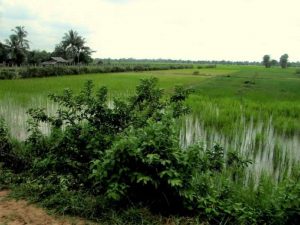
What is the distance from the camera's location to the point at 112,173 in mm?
3188

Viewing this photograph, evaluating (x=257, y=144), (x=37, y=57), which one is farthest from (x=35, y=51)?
(x=257, y=144)

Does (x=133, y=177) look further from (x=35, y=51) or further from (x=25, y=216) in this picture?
(x=35, y=51)

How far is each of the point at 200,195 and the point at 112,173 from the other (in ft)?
3.24

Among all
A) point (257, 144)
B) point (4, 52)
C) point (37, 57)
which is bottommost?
point (257, 144)

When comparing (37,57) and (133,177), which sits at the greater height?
(37,57)

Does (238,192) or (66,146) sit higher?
(66,146)

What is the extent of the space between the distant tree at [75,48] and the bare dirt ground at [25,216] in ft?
157

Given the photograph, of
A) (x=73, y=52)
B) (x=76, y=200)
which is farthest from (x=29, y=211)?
(x=73, y=52)

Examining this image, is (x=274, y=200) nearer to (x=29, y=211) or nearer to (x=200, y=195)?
(x=200, y=195)

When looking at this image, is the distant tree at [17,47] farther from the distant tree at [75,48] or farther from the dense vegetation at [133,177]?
the dense vegetation at [133,177]

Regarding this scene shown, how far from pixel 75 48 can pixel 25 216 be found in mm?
49137

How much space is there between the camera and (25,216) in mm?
3107

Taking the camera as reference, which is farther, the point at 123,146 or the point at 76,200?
the point at 76,200

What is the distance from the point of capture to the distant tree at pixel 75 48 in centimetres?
4850
